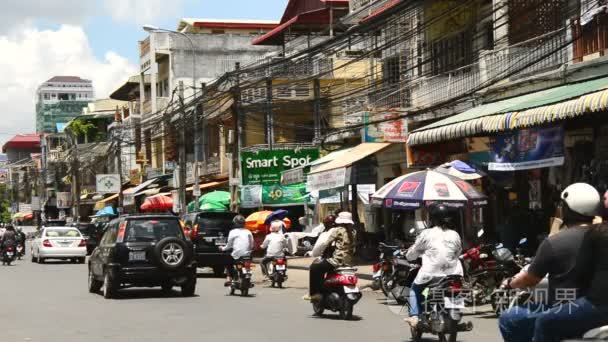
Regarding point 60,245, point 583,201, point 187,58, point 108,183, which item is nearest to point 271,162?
point 60,245

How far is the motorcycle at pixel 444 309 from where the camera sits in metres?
11.0

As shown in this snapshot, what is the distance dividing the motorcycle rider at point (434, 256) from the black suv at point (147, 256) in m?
8.83

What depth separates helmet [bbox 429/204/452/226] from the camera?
11719mm

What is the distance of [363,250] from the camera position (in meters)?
30.9

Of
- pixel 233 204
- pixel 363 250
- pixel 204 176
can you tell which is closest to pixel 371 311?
pixel 363 250

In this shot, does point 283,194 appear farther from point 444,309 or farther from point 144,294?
point 444,309

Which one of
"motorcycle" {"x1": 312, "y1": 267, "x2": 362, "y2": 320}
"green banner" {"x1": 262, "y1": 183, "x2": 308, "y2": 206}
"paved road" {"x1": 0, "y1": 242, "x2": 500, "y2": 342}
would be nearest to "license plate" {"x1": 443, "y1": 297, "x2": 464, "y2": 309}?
"paved road" {"x1": 0, "y1": 242, "x2": 500, "y2": 342}

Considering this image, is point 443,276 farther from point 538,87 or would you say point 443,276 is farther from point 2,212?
point 2,212

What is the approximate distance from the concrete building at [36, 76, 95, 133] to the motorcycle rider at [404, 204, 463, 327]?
132 meters

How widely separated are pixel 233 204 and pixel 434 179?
926 inches

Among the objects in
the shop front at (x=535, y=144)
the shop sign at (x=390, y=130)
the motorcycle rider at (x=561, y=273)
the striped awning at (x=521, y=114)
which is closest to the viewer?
the motorcycle rider at (x=561, y=273)

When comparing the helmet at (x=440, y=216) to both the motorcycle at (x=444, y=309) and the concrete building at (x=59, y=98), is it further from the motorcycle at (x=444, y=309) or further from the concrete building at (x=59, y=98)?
the concrete building at (x=59, y=98)

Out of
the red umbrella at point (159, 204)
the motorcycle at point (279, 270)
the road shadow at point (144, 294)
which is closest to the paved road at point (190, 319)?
the road shadow at point (144, 294)

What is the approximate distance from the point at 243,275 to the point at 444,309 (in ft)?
30.9
